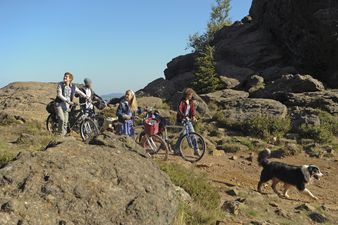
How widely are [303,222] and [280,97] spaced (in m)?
16.1

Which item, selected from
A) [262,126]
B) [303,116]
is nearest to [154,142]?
[262,126]

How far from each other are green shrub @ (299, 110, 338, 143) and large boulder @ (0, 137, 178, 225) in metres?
12.7

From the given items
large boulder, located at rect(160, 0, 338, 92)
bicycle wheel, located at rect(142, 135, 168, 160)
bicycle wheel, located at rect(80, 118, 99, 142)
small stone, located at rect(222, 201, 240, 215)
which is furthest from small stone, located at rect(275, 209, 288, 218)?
large boulder, located at rect(160, 0, 338, 92)

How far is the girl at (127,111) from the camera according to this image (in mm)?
11977

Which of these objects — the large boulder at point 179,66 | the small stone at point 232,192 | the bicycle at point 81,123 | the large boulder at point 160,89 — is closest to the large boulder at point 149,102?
the large boulder at point 160,89

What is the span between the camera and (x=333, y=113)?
21531mm

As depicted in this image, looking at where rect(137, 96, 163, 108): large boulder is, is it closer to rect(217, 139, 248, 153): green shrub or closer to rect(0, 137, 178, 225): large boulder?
rect(217, 139, 248, 153): green shrub

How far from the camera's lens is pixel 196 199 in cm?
819

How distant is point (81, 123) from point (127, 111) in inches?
86.5

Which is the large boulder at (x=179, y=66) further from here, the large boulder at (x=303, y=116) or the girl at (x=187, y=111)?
the girl at (x=187, y=111)

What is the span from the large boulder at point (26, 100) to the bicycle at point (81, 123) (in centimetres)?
379

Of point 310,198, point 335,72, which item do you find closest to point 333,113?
point 335,72

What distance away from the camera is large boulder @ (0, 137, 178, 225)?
203 inches

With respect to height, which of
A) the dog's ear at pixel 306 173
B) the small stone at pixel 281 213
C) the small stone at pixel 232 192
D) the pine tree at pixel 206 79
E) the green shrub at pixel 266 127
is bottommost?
the small stone at pixel 281 213
